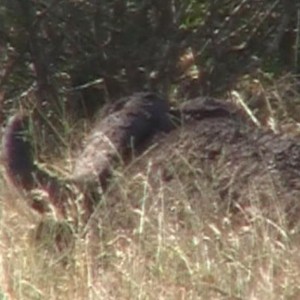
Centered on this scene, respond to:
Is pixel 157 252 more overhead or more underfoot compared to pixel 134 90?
more underfoot

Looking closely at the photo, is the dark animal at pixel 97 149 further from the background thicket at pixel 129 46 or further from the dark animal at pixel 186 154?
the background thicket at pixel 129 46

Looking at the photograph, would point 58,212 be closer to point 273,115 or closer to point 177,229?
point 177,229

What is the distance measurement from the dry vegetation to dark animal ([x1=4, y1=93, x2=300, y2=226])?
43 mm

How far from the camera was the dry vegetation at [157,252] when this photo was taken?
5031 mm

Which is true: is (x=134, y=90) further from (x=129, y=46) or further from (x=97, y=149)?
(x=97, y=149)

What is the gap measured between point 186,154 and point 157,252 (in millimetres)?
680

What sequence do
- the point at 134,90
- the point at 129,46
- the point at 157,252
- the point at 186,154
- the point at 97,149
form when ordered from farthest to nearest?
the point at 134,90, the point at 129,46, the point at 97,149, the point at 186,154, the point at 157,252

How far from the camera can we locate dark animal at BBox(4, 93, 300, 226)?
5.59 metres

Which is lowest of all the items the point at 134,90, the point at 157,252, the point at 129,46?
the point at 157,252

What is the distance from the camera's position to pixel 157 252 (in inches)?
206

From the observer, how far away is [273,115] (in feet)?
23.8

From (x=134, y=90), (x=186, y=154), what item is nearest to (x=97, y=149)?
(x=186, y=154)

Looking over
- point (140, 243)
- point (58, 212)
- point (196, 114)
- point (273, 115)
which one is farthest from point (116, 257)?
point (273, 115)

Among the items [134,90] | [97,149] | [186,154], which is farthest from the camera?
[134,90]
